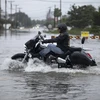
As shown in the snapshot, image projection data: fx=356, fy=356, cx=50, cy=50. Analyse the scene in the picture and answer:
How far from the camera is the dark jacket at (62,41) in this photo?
40.6ft

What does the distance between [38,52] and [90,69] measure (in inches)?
76.0

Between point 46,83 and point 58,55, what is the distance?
2.46 meters

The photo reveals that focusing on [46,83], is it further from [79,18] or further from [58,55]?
[79,18]

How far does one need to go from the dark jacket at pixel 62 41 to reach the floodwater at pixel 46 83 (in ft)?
2.56

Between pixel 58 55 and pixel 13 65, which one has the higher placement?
pixel 58 55

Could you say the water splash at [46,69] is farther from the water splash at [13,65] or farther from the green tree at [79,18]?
the green tree at [79,18]

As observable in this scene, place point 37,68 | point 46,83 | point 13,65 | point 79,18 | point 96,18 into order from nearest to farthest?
point 46,83 → point 37,68 → point 13,65 → point 96,18 → point 79,18

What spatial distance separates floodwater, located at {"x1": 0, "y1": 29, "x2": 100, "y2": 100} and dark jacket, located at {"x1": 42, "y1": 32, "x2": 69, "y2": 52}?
78 centimetres

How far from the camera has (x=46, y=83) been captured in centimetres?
1005

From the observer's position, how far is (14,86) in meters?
9.61

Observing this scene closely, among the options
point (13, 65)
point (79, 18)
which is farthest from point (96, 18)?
point (13, 65)

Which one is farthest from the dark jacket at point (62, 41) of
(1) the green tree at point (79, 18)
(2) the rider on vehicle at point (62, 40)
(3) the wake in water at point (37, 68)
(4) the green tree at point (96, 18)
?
(1) the green tree at point (79, 18)

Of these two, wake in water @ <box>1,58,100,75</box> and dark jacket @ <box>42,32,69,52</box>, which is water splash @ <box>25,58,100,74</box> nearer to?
wake in water @ <box>1,58,100,75</box>

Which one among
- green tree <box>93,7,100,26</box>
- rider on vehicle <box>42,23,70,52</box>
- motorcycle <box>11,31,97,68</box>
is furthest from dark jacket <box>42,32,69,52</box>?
green tree <box>93,7,100,26</box>
